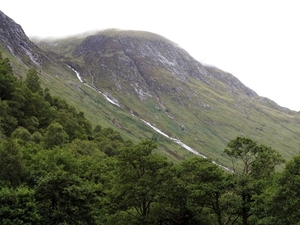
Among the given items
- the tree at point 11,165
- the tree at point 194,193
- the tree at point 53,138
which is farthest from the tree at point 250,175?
→ the tree at point 53,138

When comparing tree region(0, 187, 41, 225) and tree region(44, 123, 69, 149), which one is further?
tree region(44, 123, 69, 149)

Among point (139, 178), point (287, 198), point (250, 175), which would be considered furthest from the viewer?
point (250, 175)

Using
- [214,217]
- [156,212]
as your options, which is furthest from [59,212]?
[214,217]

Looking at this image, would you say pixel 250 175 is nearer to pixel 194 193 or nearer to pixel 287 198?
pixel 194 193

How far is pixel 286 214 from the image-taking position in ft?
122

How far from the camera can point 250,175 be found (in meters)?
47.9

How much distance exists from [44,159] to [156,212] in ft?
74.0

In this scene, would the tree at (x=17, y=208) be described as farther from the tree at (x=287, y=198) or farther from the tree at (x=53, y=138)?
the tree at (x=53, y=138)

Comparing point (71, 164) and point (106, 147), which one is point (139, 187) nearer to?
point (71, 164)

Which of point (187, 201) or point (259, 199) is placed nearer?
point (259, 199)

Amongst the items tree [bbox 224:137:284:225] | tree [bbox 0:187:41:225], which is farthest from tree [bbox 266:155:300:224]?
tree [bbox 0:187:41:225]

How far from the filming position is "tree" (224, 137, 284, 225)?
4444cm

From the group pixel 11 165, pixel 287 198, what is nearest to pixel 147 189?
pixel 287 198

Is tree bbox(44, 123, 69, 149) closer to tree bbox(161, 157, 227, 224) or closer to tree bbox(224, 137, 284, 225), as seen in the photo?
tree bbox(161, 157, 227, 224)
